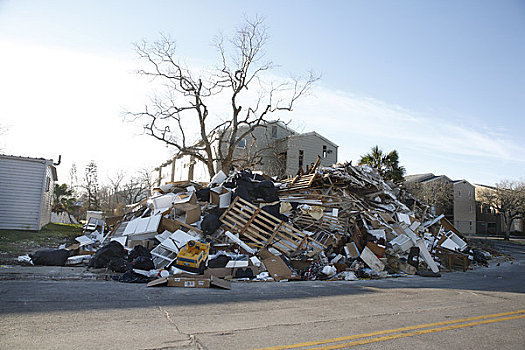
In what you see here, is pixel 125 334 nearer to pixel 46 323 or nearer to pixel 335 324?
pixel 46 323

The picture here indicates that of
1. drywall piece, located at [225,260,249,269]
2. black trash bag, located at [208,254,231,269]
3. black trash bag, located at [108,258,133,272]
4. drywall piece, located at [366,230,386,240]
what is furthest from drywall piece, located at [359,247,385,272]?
black trash bag, located at [108,258,133,272]

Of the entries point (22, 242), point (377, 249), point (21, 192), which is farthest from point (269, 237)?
point (21, 192)

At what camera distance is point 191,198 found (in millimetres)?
13367

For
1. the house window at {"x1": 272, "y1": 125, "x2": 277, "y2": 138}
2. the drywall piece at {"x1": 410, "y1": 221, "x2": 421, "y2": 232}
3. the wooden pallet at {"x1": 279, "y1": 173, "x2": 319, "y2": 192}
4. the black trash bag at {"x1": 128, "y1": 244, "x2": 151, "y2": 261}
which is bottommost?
the black trash bag at {"x1": 128, "y1": 244, "x2": 151, "y2": 261}

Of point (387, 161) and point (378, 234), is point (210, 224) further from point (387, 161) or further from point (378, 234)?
point (387, 161)

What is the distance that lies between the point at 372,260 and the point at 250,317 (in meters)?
7.41

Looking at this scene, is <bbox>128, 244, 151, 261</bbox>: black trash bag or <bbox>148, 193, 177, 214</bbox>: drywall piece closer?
<bbox>128, 244, 151, 261</bbox>: black trash bag

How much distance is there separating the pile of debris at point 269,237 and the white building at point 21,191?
3.84 metres

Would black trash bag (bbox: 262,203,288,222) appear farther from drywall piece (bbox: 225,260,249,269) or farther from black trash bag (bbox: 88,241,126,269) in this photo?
black trash bag (bbox: 88,241,126,269)

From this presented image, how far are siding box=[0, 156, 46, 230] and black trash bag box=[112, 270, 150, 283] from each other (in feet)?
41.2

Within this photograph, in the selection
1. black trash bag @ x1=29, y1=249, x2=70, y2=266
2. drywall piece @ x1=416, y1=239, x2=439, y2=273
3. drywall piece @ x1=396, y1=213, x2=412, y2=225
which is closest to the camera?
black trash bag @ x1=29, y1=249, x2=70, y2=266

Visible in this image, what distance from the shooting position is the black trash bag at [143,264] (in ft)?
29.5

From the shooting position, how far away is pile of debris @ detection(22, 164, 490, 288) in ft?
31.6

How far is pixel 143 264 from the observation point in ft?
29.6
